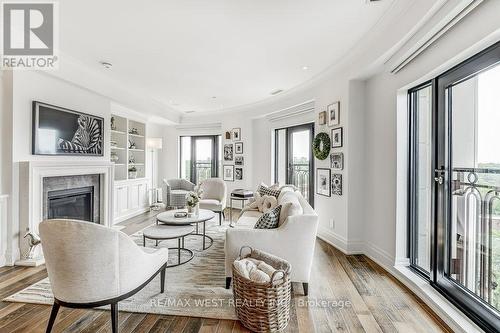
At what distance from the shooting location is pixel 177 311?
2.17 metres

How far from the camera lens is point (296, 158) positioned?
Result: 5695 millimetres

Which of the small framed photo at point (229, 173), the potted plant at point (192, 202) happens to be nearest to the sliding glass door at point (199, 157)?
the small framed photo at point (229, 173)

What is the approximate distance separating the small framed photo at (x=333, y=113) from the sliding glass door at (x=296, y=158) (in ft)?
3.95

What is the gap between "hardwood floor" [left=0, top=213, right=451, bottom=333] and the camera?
1.97 m

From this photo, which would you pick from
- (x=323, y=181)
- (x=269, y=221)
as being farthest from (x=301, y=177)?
(x=269, y=221)

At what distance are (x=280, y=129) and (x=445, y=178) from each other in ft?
13.2

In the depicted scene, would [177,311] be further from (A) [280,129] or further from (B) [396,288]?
(A) [280,129]

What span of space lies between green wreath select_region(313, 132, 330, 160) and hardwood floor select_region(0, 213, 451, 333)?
74.8 inches

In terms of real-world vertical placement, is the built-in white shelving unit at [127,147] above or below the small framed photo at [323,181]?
above

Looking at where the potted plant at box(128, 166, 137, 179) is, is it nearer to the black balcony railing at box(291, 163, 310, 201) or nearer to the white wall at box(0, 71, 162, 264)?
the white wall at box(0, 71, 162, 264)

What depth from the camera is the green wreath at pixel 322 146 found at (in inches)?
158

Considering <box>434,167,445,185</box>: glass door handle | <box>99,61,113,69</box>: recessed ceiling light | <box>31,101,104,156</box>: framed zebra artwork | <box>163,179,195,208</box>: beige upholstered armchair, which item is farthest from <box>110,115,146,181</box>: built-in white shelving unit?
<box>434,167,445,185</box>: glass door handle

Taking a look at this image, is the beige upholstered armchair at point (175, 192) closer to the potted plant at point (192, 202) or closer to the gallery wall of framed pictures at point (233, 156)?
the gallery wall of framed pictures at point (233, 156)

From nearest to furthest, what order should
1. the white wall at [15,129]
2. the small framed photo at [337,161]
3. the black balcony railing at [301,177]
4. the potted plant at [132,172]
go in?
the white wall at [15,129]
the small framed photo at [337,161]
the black balcony railing at [301,177]
the potted plant at [132,172]
